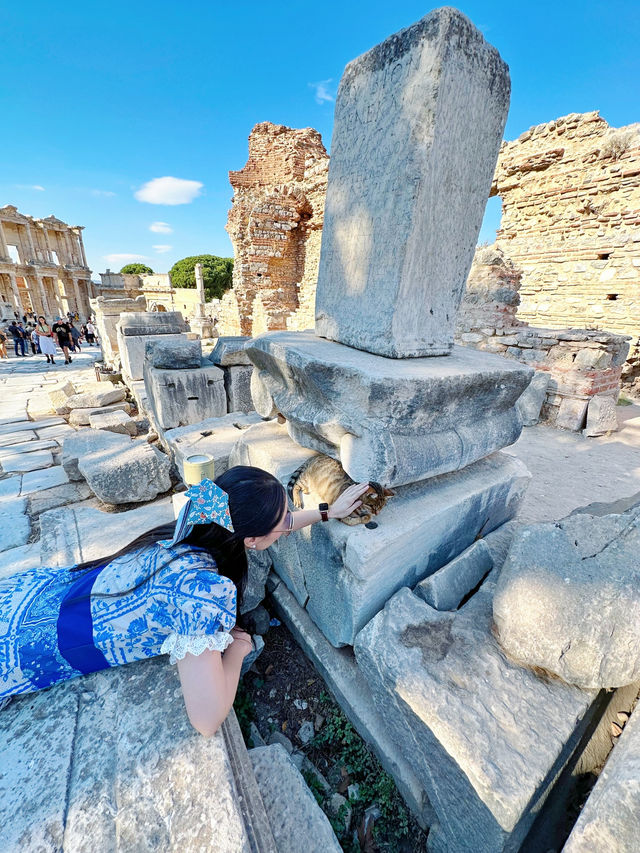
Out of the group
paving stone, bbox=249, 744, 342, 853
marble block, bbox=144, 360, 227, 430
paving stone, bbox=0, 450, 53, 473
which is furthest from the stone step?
paving stone, bbox=0, 450, 53, 473

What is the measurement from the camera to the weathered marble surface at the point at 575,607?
0.95m

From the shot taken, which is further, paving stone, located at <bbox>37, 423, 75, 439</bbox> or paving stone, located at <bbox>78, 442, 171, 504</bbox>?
paving stone, located at <bbox>37, 423, 75, 439</bbox>

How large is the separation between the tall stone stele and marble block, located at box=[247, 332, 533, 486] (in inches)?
8.3

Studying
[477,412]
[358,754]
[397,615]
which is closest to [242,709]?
[358,754]

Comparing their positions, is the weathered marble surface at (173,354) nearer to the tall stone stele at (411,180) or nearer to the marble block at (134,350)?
the marble block at (134,350)

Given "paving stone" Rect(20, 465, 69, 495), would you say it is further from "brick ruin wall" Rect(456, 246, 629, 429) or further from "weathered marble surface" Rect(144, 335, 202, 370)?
"brick ruin wall" Rect(456, 246, 629, 429)

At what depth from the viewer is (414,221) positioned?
1283mm

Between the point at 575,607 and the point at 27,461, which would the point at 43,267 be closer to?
the point at 27,461

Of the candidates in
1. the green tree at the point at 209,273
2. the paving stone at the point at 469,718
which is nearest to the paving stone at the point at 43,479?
the paving stone at the point at 469,718

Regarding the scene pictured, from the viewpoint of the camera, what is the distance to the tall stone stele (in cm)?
118

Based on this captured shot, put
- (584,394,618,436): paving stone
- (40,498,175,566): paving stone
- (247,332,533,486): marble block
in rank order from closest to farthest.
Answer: (247,332,533,486): marble block
(40,498,175,566): paving stone
(584,394,618,436): paving stone

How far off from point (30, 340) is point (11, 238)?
2543 centimetres

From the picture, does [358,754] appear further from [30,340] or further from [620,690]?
[30,340]

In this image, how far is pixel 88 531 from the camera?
2.14 metres
